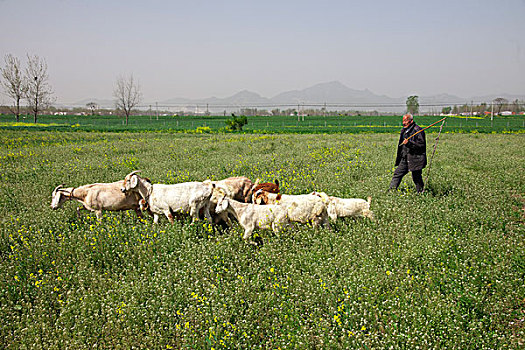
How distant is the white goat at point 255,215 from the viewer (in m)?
7.47

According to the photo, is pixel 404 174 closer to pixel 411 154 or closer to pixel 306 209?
pixel 411 154

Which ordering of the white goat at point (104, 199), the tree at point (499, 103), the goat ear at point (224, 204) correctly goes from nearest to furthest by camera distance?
the goat ear at point (224, 204) → the white goat at point (104, 199) → the tree at point (499, 103)

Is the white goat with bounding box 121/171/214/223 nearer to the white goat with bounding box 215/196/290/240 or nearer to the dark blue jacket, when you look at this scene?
the white goat with bounding box 215/196/290/240

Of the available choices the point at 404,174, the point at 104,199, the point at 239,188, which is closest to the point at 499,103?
the point at 404,174

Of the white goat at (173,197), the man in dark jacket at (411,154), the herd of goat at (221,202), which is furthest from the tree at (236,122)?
the white goat at (173,197)

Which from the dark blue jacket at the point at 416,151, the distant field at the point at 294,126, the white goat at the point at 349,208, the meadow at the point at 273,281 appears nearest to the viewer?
the meadow at the point at 273,281

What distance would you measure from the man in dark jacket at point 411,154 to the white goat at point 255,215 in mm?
5183

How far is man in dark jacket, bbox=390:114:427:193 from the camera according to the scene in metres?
10.5

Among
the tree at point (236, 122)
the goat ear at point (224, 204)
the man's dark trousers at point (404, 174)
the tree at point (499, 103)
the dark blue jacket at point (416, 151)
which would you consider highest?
the tree at point (499, 103)

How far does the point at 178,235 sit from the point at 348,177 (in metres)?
7.70

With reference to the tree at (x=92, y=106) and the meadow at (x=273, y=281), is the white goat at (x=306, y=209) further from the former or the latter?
the tree at (x=92, y=106)

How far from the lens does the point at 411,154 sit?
35.0 feet

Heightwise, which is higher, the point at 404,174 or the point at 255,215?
the point at 404,174

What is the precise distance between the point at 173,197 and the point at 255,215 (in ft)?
7.07
